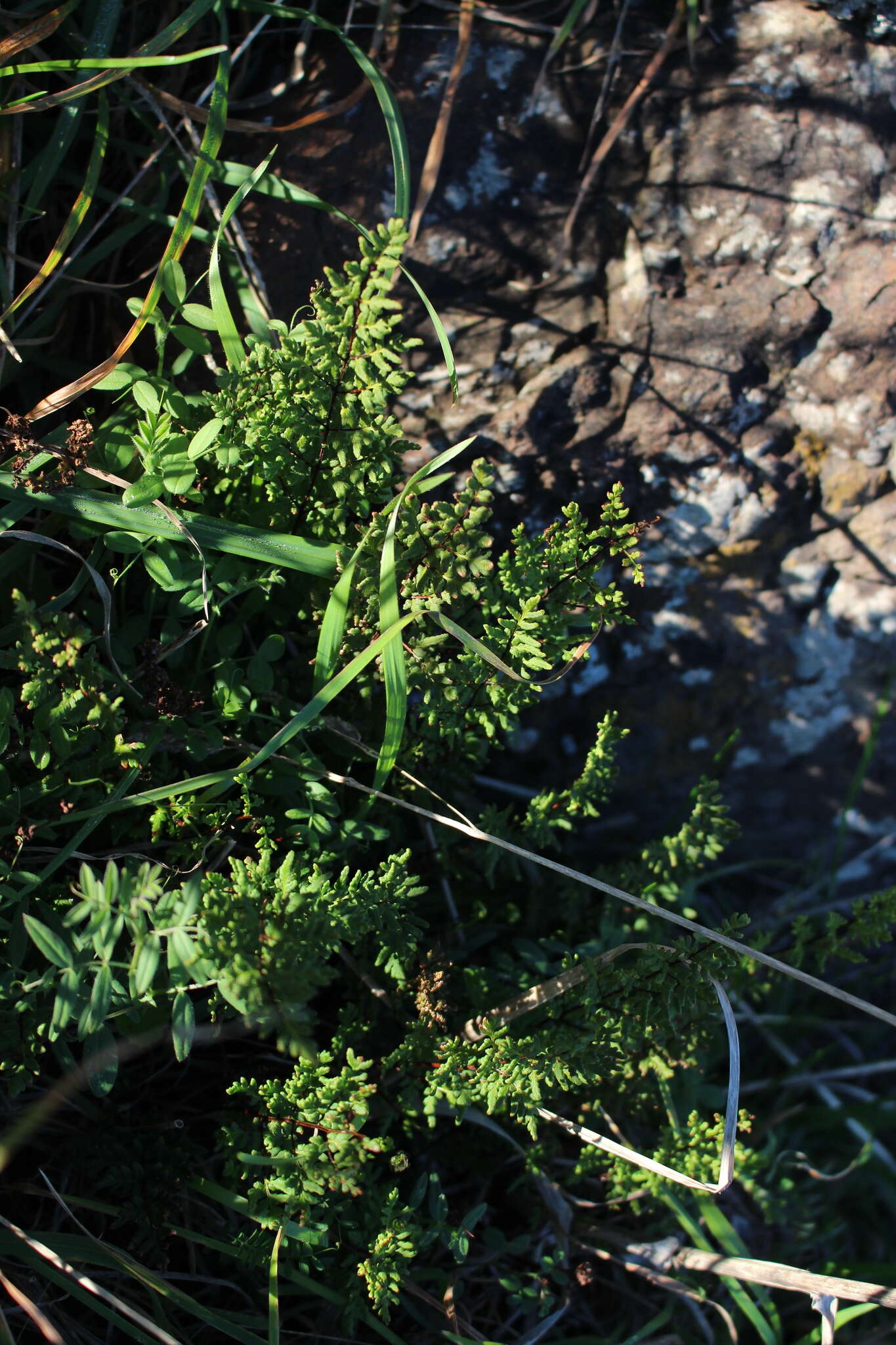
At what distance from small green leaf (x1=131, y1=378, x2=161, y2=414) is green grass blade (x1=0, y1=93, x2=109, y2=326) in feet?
1.24

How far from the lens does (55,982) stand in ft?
5.12

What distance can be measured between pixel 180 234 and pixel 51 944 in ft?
4.59

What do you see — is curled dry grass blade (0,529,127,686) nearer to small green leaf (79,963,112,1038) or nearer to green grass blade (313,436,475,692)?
green grass blade (313,436,475,692)

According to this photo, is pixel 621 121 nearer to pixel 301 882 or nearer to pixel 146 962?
pixel 301 882

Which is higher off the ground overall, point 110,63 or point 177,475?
point 110,63

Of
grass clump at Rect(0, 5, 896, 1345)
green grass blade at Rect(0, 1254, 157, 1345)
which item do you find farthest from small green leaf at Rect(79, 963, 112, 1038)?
green grass blade at Rect(0, 1254, 157, 1345)

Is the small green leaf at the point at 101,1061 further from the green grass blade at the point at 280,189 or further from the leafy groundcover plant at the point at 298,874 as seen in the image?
the green grass blade at the point at 280,189

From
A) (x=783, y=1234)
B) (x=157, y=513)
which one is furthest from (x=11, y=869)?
(x=783, y=1234)

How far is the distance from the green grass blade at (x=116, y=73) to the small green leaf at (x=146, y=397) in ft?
2.08

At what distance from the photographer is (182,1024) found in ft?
4.92

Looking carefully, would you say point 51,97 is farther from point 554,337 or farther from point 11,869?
point 11,869

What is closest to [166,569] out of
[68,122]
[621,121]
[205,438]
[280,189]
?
[205,438]

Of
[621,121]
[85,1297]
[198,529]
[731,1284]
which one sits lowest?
[731,1284]

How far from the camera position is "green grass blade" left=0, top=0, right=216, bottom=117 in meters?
1.91
